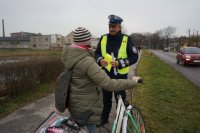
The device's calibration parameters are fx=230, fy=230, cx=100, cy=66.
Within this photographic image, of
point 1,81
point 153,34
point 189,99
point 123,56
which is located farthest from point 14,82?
point 153,34

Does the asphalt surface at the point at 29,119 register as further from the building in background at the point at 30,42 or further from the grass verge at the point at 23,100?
the building in background at the point at 30,42

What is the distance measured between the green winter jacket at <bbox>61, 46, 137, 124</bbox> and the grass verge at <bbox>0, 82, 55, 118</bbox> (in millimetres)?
3561

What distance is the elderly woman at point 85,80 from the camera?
239 cm

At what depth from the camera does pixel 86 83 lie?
98.8 inches

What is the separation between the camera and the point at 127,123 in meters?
3.06

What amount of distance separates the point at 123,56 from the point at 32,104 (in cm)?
373

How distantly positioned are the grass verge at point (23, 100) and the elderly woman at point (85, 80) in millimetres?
3559

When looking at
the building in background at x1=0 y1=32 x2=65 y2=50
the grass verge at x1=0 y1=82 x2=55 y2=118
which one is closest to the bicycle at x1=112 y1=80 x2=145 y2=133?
the grass verge at x1=0 y1=82 x2=55 y2=118

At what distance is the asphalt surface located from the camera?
14.8ft

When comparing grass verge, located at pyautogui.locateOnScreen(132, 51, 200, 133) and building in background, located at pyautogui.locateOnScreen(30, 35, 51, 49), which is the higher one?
building in background, located at pyautogui.locateOnScreen(30, 35, 51, 49)

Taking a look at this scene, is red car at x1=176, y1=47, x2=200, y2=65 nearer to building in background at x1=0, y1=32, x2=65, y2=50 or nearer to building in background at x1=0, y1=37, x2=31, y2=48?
building in background at x1=0, y1=32, x2=65, y2=50

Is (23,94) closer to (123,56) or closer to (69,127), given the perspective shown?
(123,56)

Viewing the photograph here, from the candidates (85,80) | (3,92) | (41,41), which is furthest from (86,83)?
(41,41)

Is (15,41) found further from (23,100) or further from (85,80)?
(85,80)
